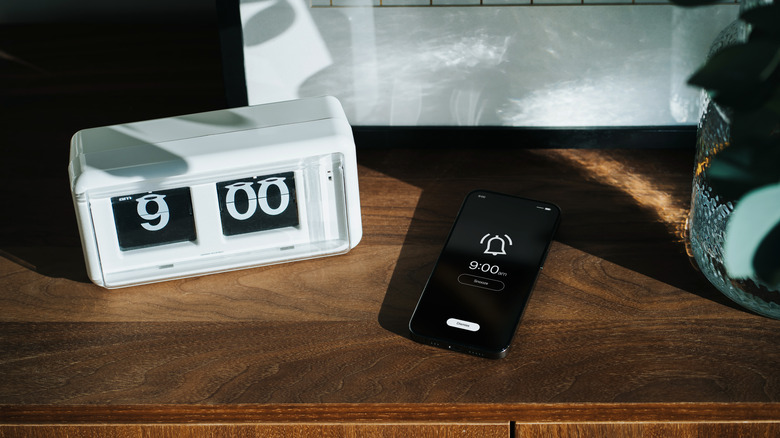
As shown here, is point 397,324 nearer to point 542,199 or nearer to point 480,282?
point 480,282

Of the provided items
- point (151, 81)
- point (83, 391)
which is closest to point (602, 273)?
point (83, 391)

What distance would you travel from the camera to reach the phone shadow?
608mm

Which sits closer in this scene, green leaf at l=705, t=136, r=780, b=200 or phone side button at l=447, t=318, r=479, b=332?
green leaf at l=705, t=136, r=780, b=200

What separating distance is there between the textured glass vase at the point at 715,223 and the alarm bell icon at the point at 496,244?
0.53ft

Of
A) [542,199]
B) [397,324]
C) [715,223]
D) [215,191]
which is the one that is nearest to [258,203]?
[215,191]

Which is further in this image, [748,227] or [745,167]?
[748,227]

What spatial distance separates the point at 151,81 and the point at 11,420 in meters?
0.47

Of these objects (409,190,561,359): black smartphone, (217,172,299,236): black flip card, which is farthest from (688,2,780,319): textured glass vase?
(217,172,299,236): black flip card

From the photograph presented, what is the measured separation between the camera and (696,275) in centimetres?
61

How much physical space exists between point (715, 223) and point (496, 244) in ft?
0.59

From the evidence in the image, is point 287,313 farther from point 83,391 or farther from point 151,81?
point 151,81

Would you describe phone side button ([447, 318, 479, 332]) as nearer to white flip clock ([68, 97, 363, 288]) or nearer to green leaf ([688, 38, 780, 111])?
white flip clock ([68, 97, 363, 288])

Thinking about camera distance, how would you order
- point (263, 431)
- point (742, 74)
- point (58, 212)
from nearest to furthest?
1. point (742, 74)
2. point (263, 431)
3. point (58, 212)

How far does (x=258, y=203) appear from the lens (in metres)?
0.61
